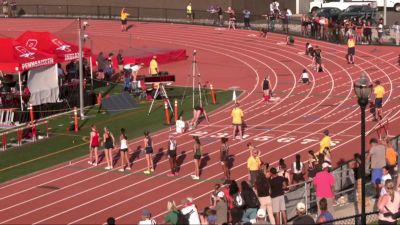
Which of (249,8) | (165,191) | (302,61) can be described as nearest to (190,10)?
(249,8)

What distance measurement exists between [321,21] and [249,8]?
10999mm

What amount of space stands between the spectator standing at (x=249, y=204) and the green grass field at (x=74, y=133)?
11341 mm

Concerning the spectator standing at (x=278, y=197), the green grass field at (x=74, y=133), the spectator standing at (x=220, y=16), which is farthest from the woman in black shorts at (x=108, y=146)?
the spectator standing at (x=220, y=16)

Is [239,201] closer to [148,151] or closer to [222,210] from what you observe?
[222,210]

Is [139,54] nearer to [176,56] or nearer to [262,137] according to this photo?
[176,56]

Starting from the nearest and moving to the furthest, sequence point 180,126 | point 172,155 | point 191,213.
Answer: point 191,213 < point 172,155 < point 180,126

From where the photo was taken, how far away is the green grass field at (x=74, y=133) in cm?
3244

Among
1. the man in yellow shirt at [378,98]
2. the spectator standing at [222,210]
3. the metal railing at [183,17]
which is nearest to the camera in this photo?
the spectator standing at [222,210]

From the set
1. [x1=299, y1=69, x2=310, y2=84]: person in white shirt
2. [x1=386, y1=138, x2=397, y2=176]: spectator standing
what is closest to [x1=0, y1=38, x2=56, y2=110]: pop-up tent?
[x1=299, y1=69, x2=310, y2=84]: person in white shirt

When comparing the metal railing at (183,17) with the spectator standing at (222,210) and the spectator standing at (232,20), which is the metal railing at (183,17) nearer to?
the spectator standing at (232,20)

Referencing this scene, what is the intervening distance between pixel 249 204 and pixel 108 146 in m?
9.75

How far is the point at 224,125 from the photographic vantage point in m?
36.5

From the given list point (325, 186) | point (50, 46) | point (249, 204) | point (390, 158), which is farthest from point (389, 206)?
point (50, 46)

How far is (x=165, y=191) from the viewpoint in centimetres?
2809
